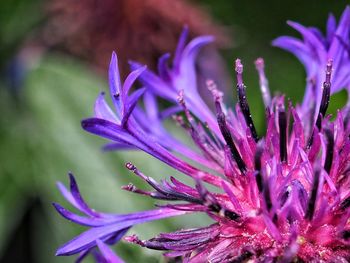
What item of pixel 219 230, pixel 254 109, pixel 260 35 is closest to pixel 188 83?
pixel 219 230

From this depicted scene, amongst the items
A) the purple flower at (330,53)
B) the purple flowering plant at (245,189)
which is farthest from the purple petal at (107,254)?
the purple flower at (330,53)

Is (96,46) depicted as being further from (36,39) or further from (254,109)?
(254,109)

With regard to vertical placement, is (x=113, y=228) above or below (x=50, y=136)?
below

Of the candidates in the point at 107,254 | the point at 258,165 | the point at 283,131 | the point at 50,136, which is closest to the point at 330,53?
the point at 283,131

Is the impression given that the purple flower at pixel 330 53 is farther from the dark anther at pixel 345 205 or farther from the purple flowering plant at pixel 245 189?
the dark anther at pixel 345 205

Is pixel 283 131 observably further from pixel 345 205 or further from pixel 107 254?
Answer: pixel 107 254

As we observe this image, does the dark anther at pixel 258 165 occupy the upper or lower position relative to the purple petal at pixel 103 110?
lower
